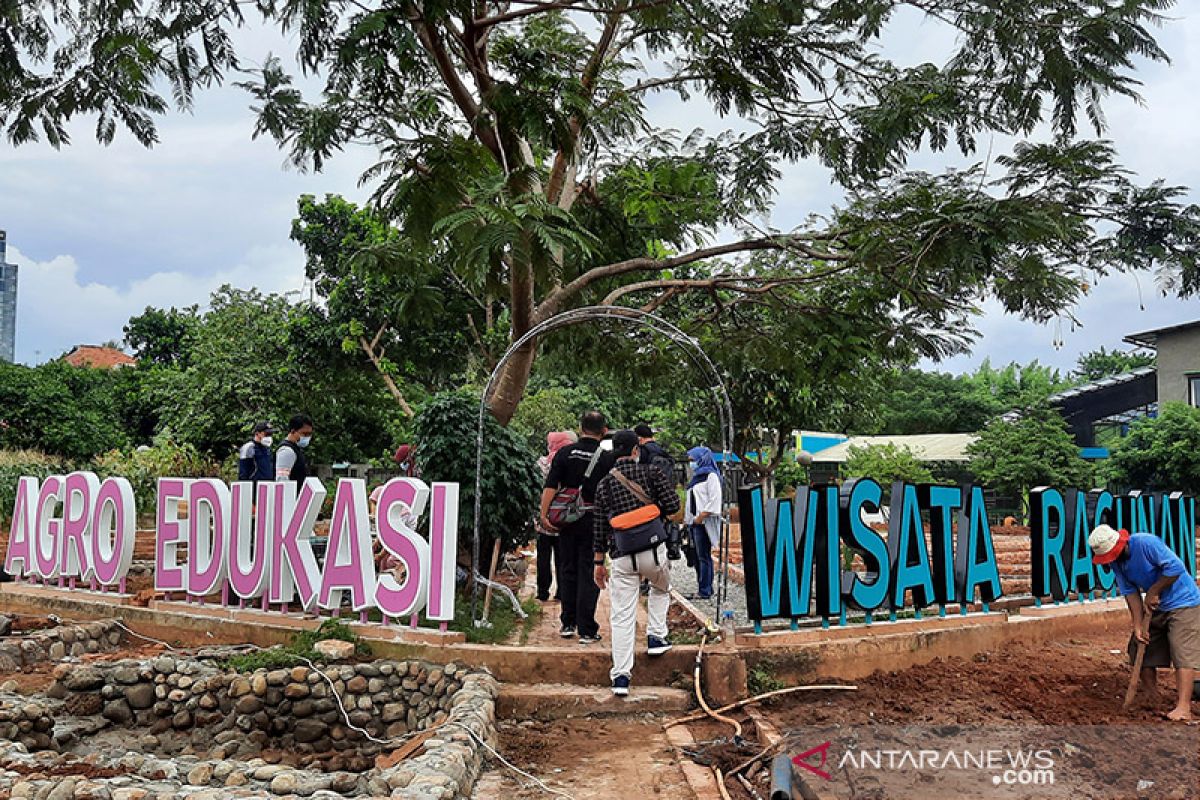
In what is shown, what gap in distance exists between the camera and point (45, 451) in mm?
23688

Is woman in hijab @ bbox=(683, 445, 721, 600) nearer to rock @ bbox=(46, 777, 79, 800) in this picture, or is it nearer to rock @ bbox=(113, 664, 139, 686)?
rock @ bbox=(113, 664, 139, 686)

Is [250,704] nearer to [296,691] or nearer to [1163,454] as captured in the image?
[296,691]

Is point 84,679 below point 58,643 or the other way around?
below

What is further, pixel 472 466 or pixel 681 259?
pixel 681 259

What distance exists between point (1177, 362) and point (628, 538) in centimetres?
2662

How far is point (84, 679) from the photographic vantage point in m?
7.44

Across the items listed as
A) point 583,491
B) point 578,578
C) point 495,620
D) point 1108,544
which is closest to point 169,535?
point 495,620

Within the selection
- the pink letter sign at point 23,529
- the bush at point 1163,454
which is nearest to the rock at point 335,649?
the pink letter sign at point 23,529

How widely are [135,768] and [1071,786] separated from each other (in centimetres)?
524

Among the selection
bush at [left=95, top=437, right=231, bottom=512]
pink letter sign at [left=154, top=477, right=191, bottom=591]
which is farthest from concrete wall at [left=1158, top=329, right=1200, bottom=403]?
pink letter sign at [left=154, top=477, right=191, bottom=591]

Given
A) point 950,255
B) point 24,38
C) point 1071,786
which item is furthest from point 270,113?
point 1071,786

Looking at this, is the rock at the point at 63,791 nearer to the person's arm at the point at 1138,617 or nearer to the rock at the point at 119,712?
the rock at the point at 119,712

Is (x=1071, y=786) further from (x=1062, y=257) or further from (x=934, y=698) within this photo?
(x=1062, y=257)

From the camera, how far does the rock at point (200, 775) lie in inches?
214
